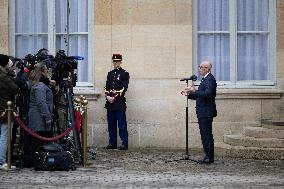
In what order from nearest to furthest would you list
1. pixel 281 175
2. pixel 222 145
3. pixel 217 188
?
pixel 217 188 → pixel 281 175 → pixel 222 145

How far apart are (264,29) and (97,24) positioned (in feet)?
12.5

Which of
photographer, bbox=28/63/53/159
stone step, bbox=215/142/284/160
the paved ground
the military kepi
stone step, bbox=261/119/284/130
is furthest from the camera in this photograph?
the military kepi

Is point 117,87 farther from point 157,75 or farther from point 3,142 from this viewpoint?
point 3,142

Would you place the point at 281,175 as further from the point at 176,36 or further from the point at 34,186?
the point at 176,36

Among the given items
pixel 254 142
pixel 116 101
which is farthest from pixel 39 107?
pixel 254 142

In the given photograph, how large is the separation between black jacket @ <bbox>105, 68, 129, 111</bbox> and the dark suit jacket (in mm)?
2967

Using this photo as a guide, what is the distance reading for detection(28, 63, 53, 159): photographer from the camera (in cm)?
1393

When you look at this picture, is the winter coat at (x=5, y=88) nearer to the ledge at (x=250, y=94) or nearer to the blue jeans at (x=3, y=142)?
the blue jeans at (x=3, y=142)

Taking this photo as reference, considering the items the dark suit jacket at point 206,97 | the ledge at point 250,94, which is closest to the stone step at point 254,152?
the dark suit jacket at point 206,97

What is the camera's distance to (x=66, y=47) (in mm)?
18531

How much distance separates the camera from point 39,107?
45.7 ft

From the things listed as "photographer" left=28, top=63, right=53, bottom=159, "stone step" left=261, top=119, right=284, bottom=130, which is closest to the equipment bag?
"photographer" left=28, top=63, right=53, bottom=159

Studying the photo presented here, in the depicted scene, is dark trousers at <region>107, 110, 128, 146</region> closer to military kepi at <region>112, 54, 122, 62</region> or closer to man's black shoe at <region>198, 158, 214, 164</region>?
military kepi at <region>112, 54, 122, 62</region>

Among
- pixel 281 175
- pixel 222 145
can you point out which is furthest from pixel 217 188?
pixel 222 145
